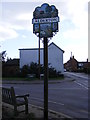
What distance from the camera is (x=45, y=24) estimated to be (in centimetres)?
764

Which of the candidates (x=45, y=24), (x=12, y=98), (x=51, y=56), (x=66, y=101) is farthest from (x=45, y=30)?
(x=51, y=56)

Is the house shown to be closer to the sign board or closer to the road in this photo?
the road

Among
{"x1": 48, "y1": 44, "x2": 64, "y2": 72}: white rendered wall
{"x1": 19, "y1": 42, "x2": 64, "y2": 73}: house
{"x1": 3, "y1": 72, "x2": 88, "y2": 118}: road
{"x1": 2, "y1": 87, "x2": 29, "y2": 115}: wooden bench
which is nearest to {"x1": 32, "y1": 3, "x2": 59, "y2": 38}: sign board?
{"x1": 2, "y1": 87, "x2": 29, "y2": 115}: wooden bench

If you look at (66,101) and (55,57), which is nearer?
(66,101)

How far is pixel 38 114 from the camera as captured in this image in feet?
27.8

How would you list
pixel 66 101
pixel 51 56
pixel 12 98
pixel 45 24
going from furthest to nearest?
pixel 51 56 → pixel 66 101 → pixel 12 98 → pixel 45 24

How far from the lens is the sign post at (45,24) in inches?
299

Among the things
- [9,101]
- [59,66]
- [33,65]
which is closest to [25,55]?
[59,66]

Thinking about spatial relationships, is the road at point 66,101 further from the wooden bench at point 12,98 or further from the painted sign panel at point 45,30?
the painted sign panel at point 45,30

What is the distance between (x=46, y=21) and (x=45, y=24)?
93 millimetres

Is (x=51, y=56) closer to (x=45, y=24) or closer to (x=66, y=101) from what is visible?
(x=66, y=101)

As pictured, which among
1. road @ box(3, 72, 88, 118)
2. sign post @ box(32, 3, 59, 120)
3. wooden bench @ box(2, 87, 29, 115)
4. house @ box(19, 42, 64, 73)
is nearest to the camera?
sign post @ box(32, 3, 59, 120)

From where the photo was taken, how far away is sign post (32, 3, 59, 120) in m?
7.60

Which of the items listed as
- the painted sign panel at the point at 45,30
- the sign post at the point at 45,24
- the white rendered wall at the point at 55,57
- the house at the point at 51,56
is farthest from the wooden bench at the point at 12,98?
the white rendered wall at the point at 55,57
